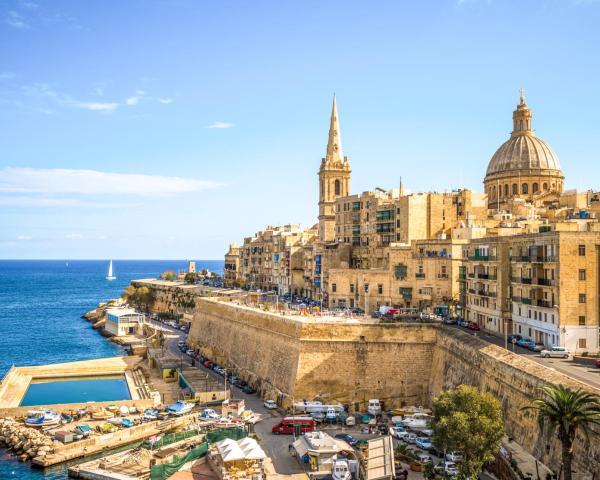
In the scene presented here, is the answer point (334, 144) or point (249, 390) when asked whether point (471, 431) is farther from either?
point (334, 144)

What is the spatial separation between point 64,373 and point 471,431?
3583cm

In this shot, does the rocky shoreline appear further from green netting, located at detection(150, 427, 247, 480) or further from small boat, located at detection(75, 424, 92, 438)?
green netting, located at detection(150, 427, 247, 480)

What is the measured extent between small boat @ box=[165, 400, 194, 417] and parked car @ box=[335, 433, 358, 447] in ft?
33.2

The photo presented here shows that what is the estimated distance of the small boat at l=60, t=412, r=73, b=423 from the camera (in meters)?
34.2

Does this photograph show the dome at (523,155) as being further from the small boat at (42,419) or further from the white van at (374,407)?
the small boat at (42,419)

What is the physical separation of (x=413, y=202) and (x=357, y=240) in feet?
29.0

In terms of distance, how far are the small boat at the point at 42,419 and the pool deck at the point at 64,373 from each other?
471 cm

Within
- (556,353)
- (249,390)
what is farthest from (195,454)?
(556,353)

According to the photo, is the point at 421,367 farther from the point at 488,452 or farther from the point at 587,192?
the point at 587,192

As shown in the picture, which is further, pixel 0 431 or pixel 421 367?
pixel 421 367

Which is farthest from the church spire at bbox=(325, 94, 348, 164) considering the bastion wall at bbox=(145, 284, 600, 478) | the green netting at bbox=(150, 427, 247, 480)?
the green netting at bbox=(150, 427, 247, 480)

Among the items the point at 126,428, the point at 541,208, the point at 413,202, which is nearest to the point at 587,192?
the point at 541,208

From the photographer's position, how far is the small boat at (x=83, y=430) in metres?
31.9

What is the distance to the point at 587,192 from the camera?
52969 mm
